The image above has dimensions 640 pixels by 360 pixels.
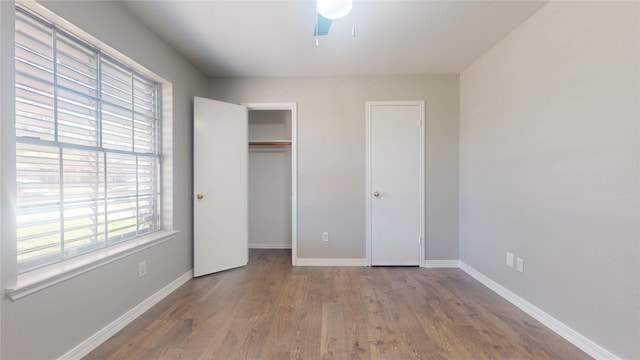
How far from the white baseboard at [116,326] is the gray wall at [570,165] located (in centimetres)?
321

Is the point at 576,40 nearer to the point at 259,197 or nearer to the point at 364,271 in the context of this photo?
the point at 364,271

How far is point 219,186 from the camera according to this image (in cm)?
283

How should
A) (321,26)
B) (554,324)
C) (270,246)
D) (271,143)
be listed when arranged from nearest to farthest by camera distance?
(554,324), (321,26), (271,143), (270,246)

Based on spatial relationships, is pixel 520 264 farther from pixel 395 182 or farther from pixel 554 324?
pixel 395 182

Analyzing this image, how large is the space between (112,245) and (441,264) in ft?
11.2

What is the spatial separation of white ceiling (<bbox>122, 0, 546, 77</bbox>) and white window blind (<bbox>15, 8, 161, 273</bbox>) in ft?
1.99

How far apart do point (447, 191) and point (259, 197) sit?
2.74 meters

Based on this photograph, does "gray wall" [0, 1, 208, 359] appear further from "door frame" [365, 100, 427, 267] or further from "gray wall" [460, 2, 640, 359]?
"gray wall" [460, 2, 640, 359]

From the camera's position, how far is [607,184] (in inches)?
57.2

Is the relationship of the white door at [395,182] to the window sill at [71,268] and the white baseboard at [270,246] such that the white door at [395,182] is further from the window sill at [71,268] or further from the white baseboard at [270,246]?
the window sill at [71,268]

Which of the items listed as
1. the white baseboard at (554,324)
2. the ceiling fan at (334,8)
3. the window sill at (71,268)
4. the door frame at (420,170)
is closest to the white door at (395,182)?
the door frame at (420,170)

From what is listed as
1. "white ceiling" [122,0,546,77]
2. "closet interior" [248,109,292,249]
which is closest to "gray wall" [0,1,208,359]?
"white ceiling" [122,0,546,77]

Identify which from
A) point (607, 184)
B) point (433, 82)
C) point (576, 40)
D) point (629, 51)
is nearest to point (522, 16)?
point (576, 40)

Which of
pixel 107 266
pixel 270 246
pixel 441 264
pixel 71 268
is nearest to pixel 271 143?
pixel 270 246
